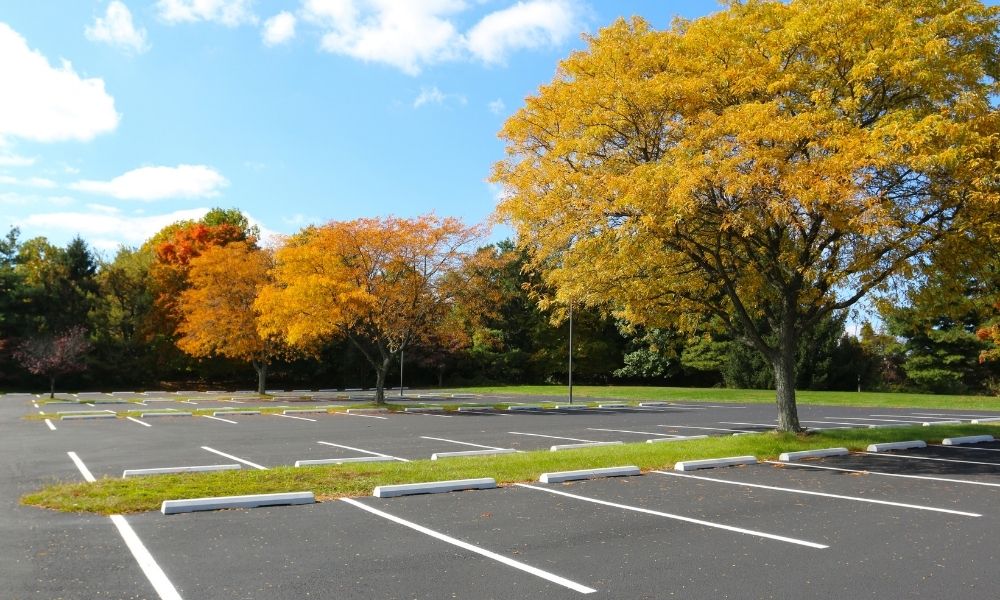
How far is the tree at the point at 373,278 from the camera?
1057 inches

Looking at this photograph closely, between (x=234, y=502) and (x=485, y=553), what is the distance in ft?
11.1

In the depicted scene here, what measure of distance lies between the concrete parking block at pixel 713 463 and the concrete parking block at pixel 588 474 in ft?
2.93

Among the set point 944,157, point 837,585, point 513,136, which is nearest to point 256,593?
point 837,585

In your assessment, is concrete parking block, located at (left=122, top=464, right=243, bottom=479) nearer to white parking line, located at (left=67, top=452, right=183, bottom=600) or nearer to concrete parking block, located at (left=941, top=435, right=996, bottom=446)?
white parking line, located at (left=67, top=452, right=183, bottom=600)

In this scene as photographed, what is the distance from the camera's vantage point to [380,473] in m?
9.91

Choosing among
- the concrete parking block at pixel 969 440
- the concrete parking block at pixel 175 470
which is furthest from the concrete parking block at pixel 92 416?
the concrete parking block at pixel 969 440

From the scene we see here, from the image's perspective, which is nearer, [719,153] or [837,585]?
[837,585]

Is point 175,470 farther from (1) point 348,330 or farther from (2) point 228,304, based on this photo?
(2) point 228,304

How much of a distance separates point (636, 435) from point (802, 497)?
864 cm

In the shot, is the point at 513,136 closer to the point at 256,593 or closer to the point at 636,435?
the point at 636,435

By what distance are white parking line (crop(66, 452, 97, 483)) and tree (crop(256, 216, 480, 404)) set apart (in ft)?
47.0

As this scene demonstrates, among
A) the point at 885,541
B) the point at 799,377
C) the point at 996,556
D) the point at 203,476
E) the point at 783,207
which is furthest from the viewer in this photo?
the point at 799,377

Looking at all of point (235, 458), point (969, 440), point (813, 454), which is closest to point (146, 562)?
point (235, 458)

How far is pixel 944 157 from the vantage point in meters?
9.95
